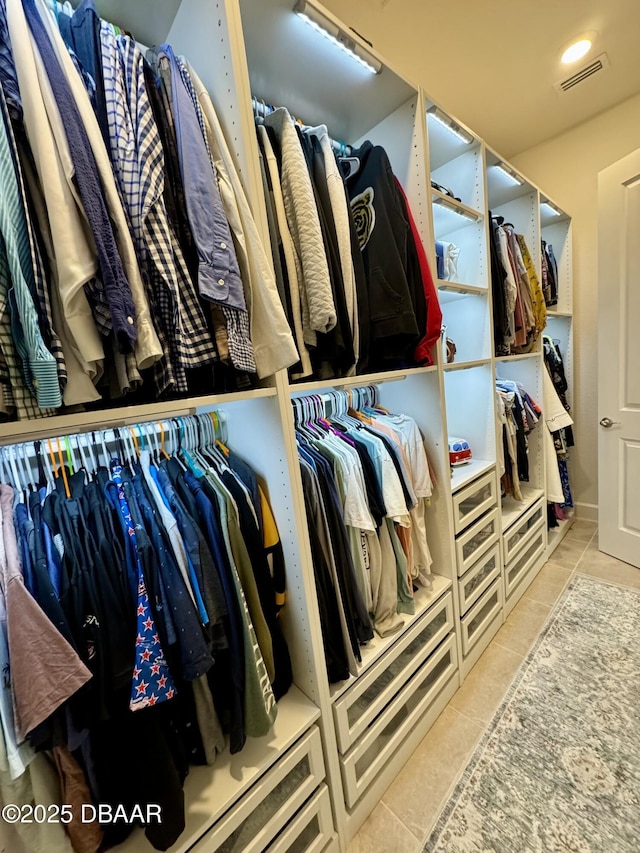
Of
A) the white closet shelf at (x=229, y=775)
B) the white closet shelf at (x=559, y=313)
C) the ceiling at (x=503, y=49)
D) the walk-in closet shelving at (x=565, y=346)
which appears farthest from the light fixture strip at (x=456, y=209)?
the white closet shelf at (x=229, y=775)

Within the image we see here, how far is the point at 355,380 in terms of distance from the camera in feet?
3.65

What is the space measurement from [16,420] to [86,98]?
563 millimetres

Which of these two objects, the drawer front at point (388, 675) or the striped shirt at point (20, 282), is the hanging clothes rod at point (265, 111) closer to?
the striped shirt at point (20, 282)

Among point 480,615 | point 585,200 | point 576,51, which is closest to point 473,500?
point 480,615

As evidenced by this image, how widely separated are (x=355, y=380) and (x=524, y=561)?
185cm

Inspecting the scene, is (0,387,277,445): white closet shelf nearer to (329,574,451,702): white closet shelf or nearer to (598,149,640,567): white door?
(329,574,451,702): white closet shelf

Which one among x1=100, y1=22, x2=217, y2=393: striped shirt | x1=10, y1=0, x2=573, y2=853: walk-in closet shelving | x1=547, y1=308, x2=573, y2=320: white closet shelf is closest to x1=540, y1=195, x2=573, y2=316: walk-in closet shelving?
x1=547, y1=308, x2=573, y2=320: white closet shelf

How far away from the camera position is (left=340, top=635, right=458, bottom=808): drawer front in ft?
3.63

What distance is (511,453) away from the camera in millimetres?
2051

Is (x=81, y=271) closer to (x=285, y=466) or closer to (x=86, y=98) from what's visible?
(x=86, y=98)

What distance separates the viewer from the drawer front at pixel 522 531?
75.8 inches

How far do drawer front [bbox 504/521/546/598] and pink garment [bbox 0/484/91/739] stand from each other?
1972mm

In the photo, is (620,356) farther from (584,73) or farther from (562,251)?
(584,73)

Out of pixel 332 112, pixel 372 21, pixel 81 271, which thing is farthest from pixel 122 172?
pixel 372 21
